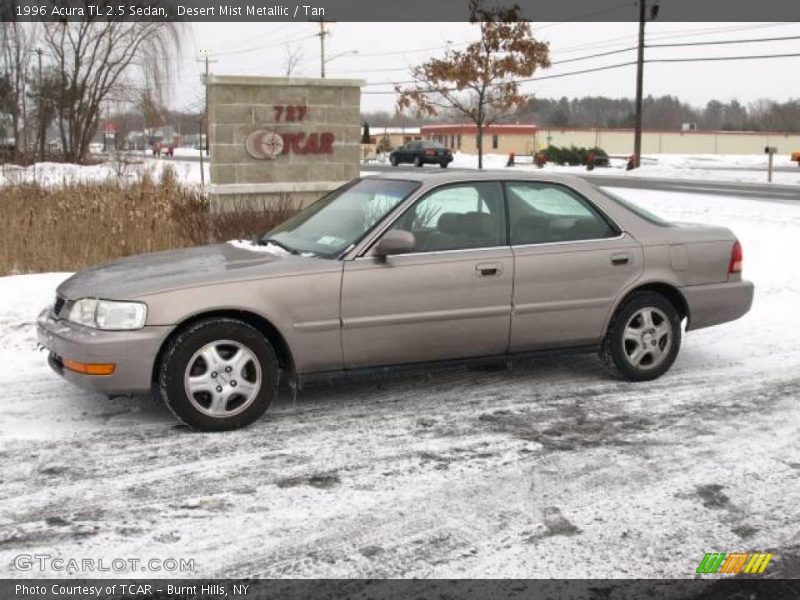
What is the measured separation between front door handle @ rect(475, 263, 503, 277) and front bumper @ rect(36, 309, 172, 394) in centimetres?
189

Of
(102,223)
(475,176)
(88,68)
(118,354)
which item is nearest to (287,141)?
(102,223)

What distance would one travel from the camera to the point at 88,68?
3391 centimetres

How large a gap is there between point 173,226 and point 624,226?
6.34 m

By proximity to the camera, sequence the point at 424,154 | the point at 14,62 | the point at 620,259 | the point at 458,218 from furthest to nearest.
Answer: the point at 424,154
the point at 14,62
the point at 620,259
the point at 458,218

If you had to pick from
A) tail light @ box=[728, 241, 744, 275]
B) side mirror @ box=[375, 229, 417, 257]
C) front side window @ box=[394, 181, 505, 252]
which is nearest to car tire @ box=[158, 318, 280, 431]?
side mirror @ box=[375, 229, 417, 257]

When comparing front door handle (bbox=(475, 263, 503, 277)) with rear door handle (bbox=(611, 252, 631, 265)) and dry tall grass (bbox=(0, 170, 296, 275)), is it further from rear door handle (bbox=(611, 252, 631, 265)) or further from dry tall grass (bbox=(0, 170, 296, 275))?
dry tall grass (bbox=(0, 170, 296, 275))

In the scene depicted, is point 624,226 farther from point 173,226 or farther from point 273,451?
point 173,226

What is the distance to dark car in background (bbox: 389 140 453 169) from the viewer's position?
4534 cm

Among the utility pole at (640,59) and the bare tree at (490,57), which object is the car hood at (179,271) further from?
A: the utility pole at (640,59)

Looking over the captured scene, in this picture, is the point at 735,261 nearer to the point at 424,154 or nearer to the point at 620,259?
the point at 620,259

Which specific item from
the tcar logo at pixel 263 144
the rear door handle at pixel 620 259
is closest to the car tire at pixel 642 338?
the rear door handle at pixel 620 259

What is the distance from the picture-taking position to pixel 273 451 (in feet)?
14.7

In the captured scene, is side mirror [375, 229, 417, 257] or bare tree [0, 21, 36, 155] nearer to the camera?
side mirror [375, 229, 417, 257]

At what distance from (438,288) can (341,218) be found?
87 cm
